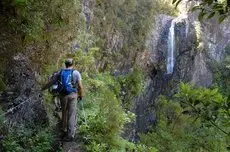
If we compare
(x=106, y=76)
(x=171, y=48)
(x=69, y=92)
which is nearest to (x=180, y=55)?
(x=171, y=48)

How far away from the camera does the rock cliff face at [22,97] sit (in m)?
7.03

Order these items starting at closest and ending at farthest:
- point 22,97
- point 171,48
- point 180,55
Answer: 1. point 22,97
2. point 171,48
3. point 180,55

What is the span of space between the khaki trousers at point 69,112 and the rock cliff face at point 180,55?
9.61m

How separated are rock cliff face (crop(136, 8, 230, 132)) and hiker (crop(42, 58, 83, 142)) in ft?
31.6

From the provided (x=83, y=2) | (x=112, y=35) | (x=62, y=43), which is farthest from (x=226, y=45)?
(x=62, y=43)

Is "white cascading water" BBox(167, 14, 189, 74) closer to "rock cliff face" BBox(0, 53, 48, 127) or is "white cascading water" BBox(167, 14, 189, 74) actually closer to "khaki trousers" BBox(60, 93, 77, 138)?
"rock cliff face" BBox(0, 53, 48, 127)

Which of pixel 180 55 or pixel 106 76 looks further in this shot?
pixel 180 55

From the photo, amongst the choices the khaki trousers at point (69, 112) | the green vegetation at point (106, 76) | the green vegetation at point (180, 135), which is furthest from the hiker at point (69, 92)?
the green vegetation at point (180, 135)

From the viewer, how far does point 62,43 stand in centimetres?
938

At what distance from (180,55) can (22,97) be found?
14803 mm

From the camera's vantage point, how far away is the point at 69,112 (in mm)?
7160

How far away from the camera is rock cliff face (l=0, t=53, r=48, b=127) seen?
23.1 ft

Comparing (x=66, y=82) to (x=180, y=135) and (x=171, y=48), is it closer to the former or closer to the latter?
(x=180, y=135)

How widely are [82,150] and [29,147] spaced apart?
103 centimetres
